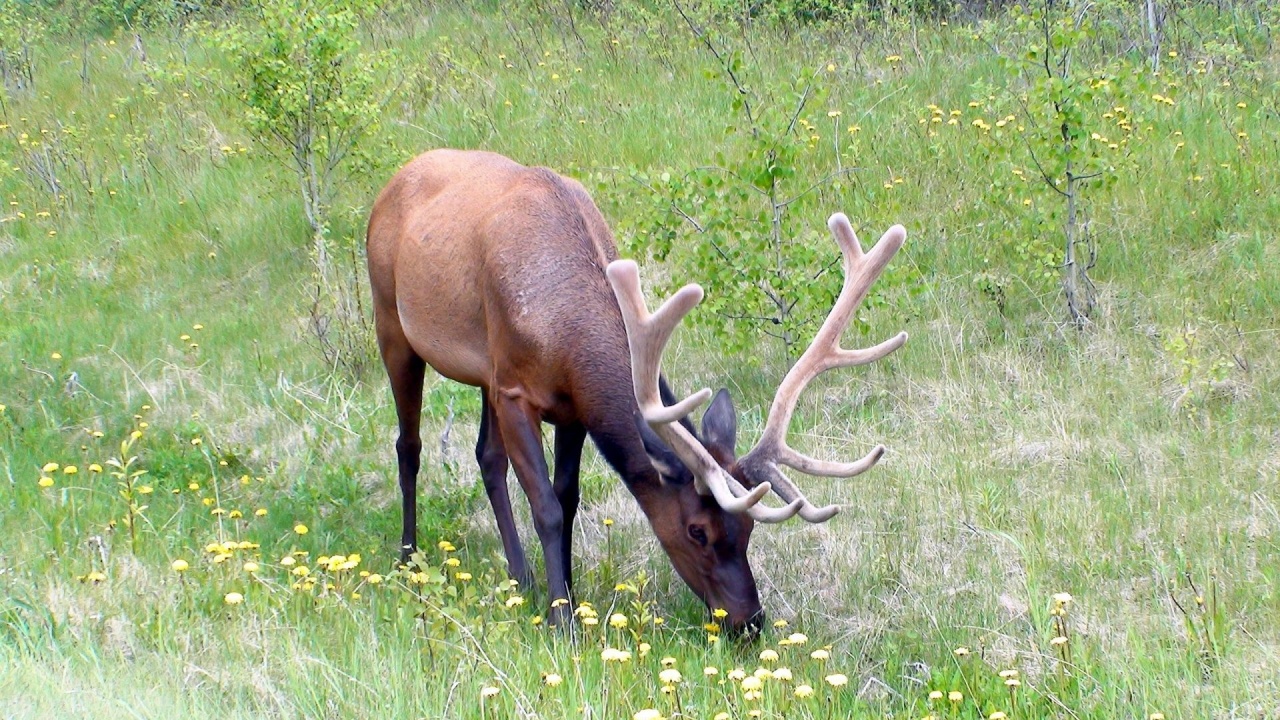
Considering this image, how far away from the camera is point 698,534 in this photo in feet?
17.5

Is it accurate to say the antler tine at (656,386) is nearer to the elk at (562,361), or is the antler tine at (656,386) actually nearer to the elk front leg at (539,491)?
the elk at (562,361)

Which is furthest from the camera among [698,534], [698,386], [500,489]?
[698,386]

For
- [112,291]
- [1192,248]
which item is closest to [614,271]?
[1192,248]

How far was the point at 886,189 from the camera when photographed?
383 inches

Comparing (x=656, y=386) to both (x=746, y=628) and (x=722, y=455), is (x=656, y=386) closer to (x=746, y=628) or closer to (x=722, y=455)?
(x=722, y=455)

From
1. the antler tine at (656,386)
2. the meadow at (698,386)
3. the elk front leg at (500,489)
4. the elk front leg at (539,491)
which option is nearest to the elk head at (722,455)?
the antler tine at (656,386)

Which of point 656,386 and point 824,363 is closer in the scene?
point 656,386

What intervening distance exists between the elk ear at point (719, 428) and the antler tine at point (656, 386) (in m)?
0.18

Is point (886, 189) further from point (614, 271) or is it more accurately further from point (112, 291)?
point (112, 291)

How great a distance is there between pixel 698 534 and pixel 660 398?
1.79 ft

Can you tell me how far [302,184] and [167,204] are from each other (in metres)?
2.13

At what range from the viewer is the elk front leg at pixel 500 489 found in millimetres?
6391

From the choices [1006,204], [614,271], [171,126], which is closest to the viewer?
[614,271]

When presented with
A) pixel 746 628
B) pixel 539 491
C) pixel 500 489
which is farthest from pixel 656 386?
pixel 500 489
